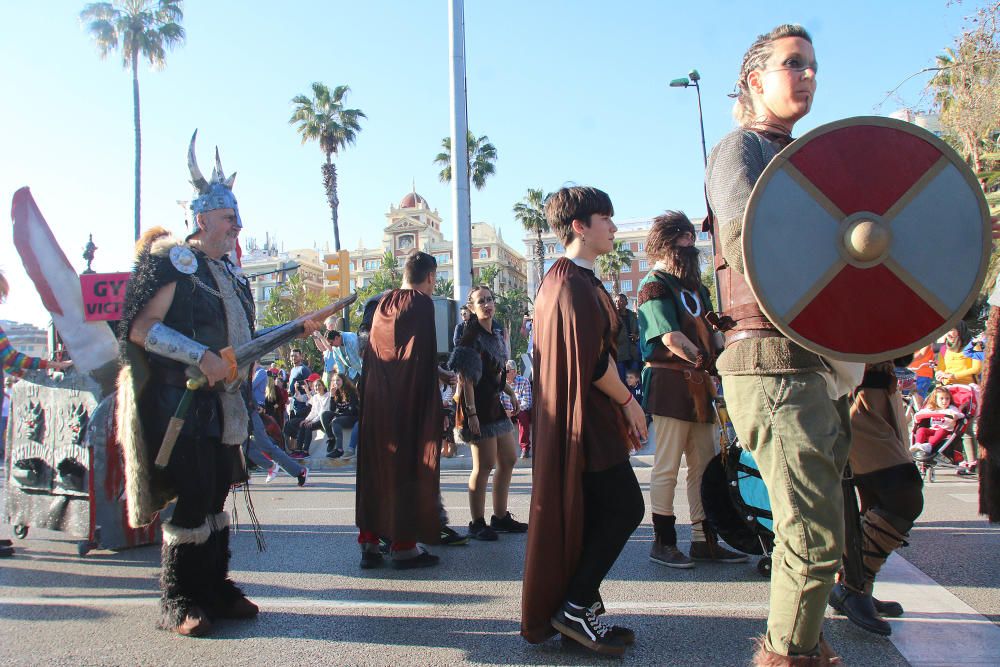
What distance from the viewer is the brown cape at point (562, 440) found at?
2852mm

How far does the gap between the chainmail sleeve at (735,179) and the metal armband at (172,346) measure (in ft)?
7.27

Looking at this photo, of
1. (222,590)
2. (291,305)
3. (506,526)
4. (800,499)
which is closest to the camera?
(800,499)

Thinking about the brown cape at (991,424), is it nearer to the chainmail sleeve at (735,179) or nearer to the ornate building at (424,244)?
the chainmail sleeve at (735,179)

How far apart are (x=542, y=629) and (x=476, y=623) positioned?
0.56m

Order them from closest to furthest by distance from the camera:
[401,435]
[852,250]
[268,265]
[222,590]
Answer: [852,250] → [222,590] → [401,435] → [268,265]

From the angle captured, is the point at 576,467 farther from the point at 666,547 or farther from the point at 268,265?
the point at 268,265

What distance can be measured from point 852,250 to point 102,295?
4.40 m

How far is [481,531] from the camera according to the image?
515cm

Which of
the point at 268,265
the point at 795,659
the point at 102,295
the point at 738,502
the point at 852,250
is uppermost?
the point at 268,265

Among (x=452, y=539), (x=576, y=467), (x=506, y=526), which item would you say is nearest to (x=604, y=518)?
(x=576, y=467)

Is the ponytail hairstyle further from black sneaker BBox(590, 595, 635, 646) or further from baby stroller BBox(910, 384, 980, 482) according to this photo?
baby stroller BBox(910, 384, 980, 482)

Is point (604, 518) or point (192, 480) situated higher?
point (192, 480)

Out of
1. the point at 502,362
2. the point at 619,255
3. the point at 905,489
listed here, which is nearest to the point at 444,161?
the point at 619,255

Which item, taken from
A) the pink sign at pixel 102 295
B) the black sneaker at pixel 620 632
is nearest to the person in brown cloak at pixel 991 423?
the black sneaker at pixel 620 632
